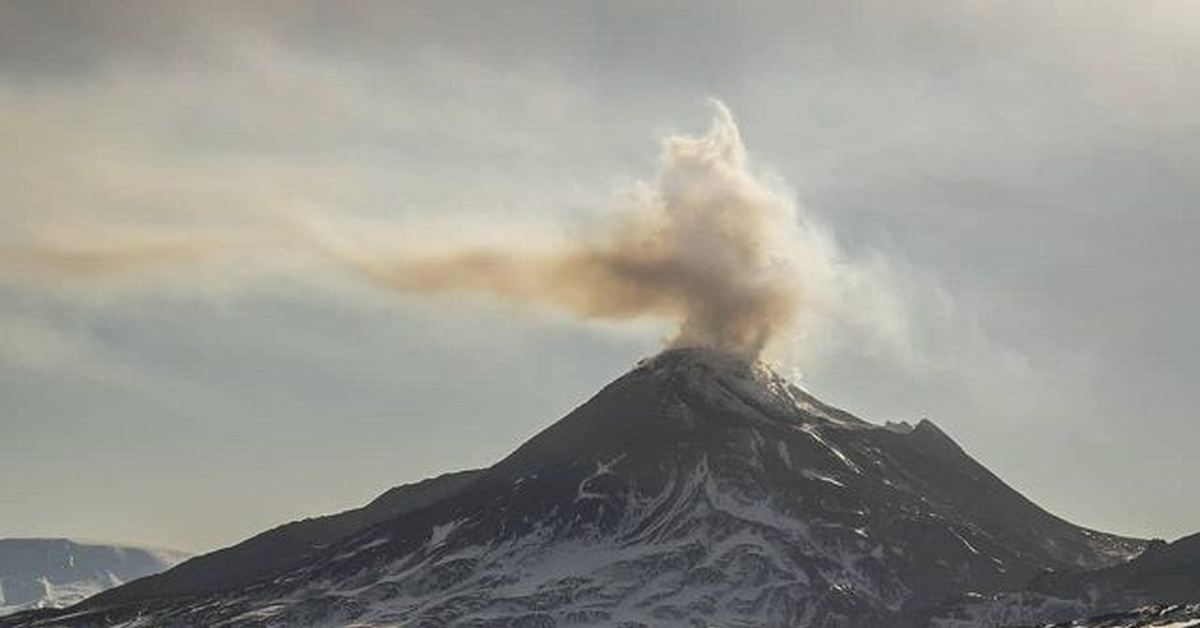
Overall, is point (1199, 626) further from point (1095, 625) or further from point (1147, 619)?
point (1147, 619)

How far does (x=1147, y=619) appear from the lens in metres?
196

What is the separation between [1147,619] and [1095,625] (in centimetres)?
1477

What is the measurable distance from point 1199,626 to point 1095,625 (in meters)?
48.7

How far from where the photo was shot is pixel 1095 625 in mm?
184875

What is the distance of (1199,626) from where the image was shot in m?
137

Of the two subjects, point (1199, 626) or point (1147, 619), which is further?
point (1147, 619)

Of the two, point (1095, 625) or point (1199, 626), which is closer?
point (1199, 626)

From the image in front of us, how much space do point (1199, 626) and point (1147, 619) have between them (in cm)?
6165

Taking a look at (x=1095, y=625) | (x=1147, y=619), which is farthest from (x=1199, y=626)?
(x=1147, y=619)
